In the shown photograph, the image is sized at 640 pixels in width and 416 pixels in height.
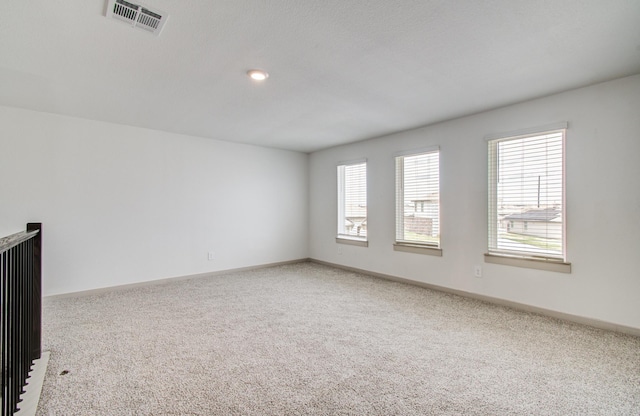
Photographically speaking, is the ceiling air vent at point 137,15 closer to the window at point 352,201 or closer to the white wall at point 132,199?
the white wall at point 132,199

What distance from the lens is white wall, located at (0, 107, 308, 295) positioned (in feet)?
11.8

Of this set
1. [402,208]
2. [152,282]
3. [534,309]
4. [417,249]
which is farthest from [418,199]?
[152,282]

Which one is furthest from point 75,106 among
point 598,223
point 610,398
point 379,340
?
point 598,223

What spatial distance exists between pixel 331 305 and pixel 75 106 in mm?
3757

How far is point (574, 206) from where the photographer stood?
2.94 metres

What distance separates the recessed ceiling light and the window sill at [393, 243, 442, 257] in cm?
303

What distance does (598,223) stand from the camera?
2.81 meters

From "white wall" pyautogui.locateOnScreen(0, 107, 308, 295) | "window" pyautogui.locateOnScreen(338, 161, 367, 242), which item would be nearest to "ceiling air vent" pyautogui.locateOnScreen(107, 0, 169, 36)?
"white wall" pyautogui.locateOnScreen(0, 107, 308, 295)

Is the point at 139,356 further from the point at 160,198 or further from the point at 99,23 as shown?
the point at 160,198

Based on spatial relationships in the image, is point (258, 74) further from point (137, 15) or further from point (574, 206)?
point (574, 206)

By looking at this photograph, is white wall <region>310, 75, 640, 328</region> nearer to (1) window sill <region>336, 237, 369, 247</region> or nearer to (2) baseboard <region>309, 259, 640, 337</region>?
(2) baseboard <region>309, 259, 640, 337</region>

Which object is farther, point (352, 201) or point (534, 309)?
point (352, 201)

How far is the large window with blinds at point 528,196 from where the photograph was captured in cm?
308

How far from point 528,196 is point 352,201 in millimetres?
2782
